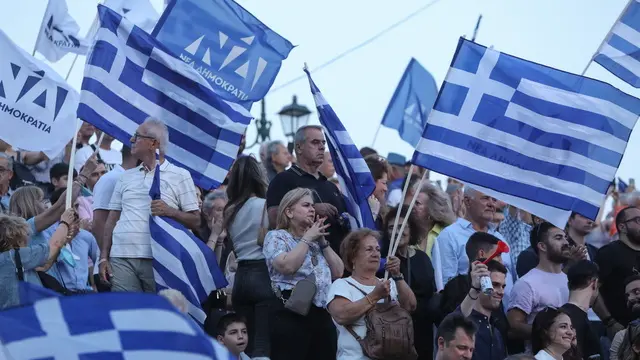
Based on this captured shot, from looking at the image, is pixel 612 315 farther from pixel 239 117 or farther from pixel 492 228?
pixel 239 117

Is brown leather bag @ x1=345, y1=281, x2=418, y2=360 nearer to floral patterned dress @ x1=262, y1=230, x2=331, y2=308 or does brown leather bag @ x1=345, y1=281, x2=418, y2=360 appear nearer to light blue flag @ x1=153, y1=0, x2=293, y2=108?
floral patterned dress @ x1=262, y1=230, x2=331, y2=308

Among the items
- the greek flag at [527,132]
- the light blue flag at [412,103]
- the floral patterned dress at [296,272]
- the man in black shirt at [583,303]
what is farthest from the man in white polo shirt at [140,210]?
the light blue flag at [412,103]

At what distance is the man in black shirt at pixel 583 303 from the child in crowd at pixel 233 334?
2606 millimetres

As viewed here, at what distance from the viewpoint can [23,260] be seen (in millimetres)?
9188

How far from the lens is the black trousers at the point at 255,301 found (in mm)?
9812

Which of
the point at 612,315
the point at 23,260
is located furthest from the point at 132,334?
the point at 612,315

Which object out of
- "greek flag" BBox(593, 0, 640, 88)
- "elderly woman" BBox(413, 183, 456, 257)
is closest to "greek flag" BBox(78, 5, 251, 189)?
"elderly woman" BBox(413, 183, 456, 257)

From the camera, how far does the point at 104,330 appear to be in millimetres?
5309

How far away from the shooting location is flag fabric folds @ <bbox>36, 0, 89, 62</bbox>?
14273 millimetres

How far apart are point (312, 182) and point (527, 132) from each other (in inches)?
67.7

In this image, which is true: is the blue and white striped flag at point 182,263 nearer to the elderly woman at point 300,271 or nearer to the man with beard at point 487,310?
the elderly woman at point 300,271

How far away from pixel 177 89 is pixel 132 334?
6083 mm

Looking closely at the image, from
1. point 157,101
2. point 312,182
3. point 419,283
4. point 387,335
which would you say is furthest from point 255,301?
point 157,101

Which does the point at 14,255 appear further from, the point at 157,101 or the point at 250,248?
the point at 157,101
